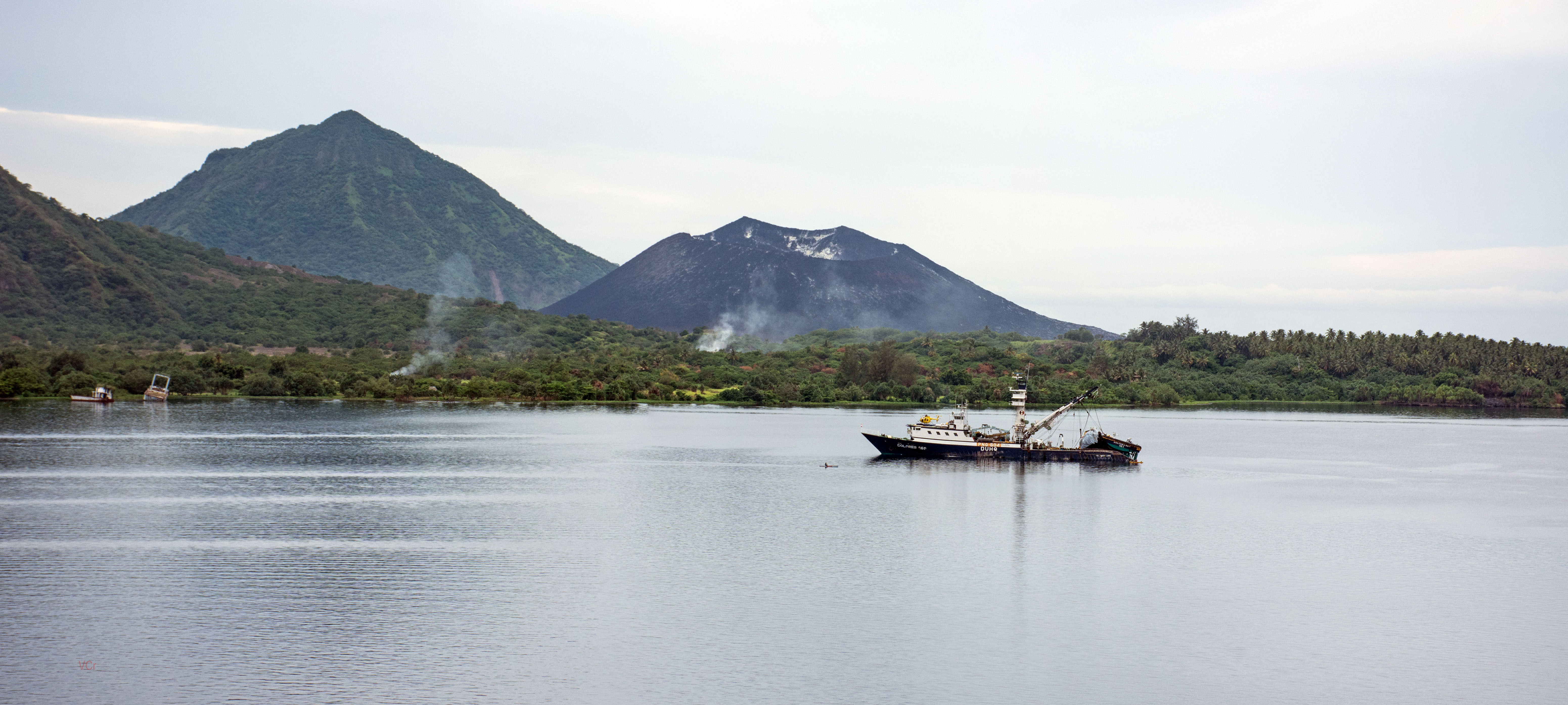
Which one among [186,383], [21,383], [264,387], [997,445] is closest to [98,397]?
[21,383]

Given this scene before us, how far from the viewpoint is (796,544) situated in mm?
52094

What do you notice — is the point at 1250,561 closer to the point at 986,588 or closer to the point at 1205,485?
the point at 986,588

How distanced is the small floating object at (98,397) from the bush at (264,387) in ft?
80.8

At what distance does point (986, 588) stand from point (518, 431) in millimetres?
89416

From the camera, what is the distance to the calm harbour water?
31734 millimetres

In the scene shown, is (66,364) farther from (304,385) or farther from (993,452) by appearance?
(993,452)

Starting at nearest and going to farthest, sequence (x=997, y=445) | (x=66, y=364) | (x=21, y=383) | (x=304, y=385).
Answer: (x=997, y=445), (x=21, y=383), (x=66, y=364), (x=304, y=385)

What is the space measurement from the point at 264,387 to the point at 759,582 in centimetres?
16308

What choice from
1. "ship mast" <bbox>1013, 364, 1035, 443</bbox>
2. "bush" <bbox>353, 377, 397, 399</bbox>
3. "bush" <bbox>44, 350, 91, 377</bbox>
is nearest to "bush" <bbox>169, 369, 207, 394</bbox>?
"bush" <bbox>44, 350, 91, 377</bbox>

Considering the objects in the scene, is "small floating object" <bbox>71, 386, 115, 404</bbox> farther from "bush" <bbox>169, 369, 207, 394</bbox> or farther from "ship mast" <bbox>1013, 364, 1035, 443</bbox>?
"ship mast" <bbox>1013, 364, 1035, 443</bbox>

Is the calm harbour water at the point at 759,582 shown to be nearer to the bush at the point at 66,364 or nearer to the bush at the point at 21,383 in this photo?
the bush at the point at 21,383

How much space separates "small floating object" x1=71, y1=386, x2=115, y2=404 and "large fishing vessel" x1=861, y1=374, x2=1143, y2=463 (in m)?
116

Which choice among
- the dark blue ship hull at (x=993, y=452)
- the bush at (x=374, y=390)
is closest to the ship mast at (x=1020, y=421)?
the dark blue ship hull at (x=993, y=452)

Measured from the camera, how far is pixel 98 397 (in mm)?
155000
